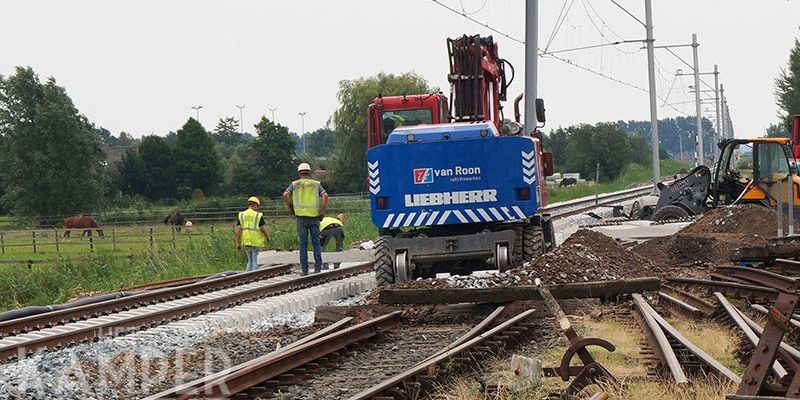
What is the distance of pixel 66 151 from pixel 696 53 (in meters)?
44.3

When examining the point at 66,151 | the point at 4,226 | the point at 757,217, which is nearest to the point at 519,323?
the point at 757,217

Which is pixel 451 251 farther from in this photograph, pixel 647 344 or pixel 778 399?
pixel 778 399

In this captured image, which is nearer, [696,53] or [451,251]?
[451,251]

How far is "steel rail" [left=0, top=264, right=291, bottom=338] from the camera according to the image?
42.8 ft

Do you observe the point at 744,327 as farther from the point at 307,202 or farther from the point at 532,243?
the point at 307,202

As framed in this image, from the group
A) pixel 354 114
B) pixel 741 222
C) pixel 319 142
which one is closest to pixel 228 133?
pixel 319 142

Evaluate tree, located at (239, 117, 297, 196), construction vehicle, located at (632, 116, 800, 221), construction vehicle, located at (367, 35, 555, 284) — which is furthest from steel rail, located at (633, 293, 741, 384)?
tree, located at (239, 117, 297, 196)

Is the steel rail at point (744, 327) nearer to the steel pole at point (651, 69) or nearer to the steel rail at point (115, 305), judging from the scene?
the steel rail at point (115, 305)

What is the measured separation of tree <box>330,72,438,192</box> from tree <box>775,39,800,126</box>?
26.0 meters

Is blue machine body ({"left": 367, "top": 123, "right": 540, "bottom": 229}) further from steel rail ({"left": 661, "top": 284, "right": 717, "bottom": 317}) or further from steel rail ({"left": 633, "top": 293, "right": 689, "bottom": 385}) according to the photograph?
steel rail ({"left": 633, "top": 293, "right": 689, "bottom": 385})

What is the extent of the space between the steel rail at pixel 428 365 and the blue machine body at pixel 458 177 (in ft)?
13.9

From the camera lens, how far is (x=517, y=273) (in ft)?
44.7

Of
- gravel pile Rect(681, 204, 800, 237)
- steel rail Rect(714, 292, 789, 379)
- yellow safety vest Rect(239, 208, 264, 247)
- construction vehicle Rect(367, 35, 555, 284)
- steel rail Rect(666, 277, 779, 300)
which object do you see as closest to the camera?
steel rail Rect(714, 292, 789, 379)

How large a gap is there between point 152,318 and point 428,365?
20.0 ft
